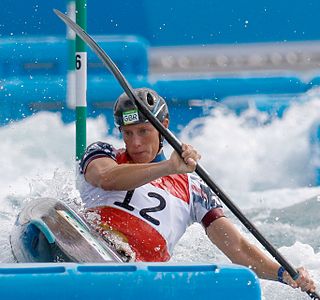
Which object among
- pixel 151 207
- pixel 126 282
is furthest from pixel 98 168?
pixel 126 282

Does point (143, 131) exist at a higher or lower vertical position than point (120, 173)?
higher

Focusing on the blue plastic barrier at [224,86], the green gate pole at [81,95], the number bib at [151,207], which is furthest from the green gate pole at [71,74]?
the number bib at [151,207]

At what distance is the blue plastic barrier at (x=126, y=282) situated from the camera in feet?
9.33

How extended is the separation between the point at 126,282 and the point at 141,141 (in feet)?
4.34

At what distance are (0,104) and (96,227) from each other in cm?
306

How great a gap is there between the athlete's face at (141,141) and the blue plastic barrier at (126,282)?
4.12ft

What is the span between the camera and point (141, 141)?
4180mm

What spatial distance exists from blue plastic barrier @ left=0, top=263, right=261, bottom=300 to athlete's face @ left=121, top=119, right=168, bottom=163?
126 cm

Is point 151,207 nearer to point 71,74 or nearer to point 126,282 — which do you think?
point 126,282

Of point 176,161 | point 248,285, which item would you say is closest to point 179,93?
point 176,161

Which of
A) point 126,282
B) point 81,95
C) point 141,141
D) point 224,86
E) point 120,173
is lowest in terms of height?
point 126,282

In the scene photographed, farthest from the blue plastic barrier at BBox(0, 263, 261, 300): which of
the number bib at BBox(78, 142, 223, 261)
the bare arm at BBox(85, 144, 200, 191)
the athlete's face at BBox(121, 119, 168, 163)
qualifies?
the athlete's face at BBox(121, 119, 168, 163)

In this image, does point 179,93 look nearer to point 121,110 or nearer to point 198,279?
point 121,110

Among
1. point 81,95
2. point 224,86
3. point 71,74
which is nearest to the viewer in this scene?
point 81,95
